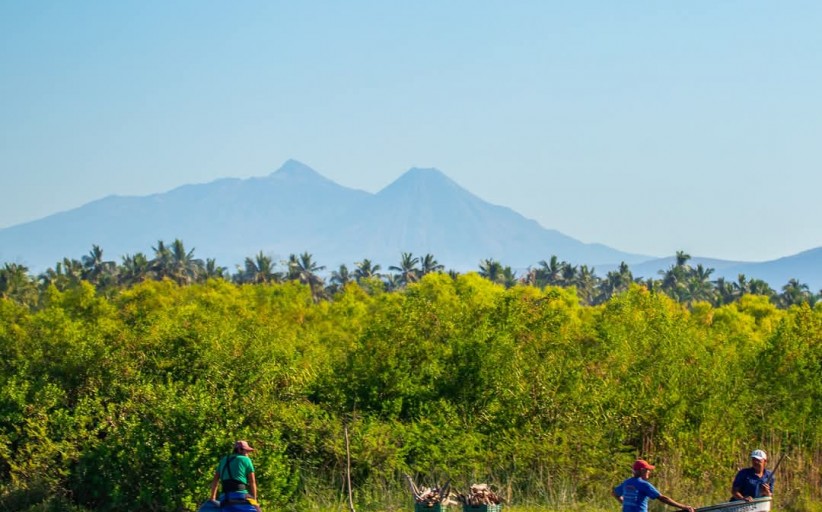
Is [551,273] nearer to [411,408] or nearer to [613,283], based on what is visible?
[613,283]

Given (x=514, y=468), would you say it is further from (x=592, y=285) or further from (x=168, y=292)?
(x=592, y=285)

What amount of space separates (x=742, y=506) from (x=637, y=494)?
1.73 metres

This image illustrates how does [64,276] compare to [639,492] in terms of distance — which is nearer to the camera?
[639,492]

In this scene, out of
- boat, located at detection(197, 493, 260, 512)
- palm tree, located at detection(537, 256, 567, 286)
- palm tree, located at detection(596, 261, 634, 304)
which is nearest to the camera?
boat, located at detection(197, 493, 260, 512)

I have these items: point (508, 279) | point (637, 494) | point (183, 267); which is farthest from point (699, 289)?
point (637, 494)

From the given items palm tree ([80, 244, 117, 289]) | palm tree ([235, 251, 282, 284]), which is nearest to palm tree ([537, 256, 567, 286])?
palm tree ([235, 251, 282, 284])

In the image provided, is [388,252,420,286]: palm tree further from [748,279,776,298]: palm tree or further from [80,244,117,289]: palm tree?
[748,279,776,298]: palm tree

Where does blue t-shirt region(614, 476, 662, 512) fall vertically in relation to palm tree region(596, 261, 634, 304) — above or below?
below

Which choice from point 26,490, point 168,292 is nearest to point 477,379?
point 26,490

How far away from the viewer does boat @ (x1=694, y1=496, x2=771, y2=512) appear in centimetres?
1647

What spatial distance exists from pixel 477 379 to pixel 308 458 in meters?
4.98

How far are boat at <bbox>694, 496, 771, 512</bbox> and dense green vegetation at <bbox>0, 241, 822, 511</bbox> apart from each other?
6.34 m

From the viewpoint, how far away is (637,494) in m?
16.1

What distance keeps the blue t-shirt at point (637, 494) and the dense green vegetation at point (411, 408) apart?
760 cm
